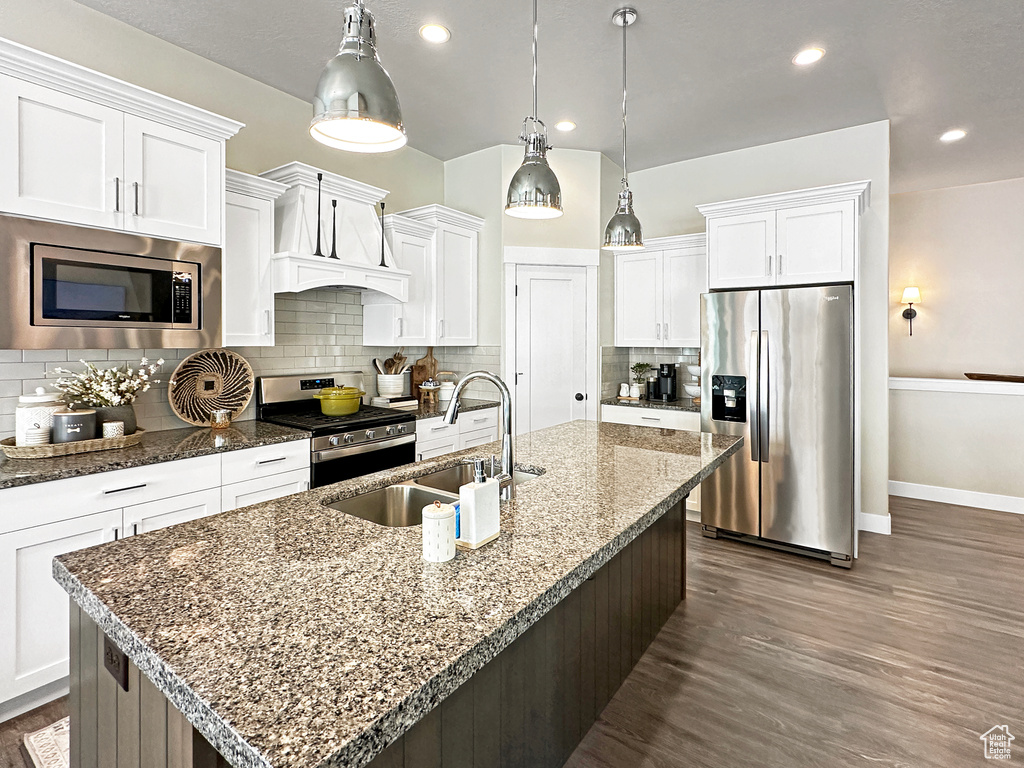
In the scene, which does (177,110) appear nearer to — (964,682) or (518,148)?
(518,148)

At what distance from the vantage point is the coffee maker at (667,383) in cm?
460

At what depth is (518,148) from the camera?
173 inches

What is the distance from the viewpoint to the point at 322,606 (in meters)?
0.98

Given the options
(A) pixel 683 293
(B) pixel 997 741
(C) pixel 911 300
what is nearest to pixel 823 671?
(B) pixel 997 741

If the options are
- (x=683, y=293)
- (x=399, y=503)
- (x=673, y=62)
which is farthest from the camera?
(x=683, y=293)

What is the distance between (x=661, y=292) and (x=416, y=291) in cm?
204

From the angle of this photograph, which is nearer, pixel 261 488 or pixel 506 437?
pixel 506 437

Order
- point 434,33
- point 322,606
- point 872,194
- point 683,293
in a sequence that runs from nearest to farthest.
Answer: point 322,606, point 434,33, point 872,194, point 683,293

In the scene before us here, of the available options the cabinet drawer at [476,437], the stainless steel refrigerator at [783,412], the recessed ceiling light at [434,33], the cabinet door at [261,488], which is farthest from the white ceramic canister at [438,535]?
the stainless steel refrigerator at [783,412]

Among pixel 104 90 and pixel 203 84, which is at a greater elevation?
pixel 203 84

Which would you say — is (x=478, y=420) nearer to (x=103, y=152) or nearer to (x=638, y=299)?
(x=638, y=299)

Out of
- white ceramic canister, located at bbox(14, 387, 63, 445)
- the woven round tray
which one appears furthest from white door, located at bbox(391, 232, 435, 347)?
white ceramic canister, located at bbox(14, 387, 63, 445)

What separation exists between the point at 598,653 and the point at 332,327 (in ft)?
9.36

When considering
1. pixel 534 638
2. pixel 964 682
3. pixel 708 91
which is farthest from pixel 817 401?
pixel 534 638
